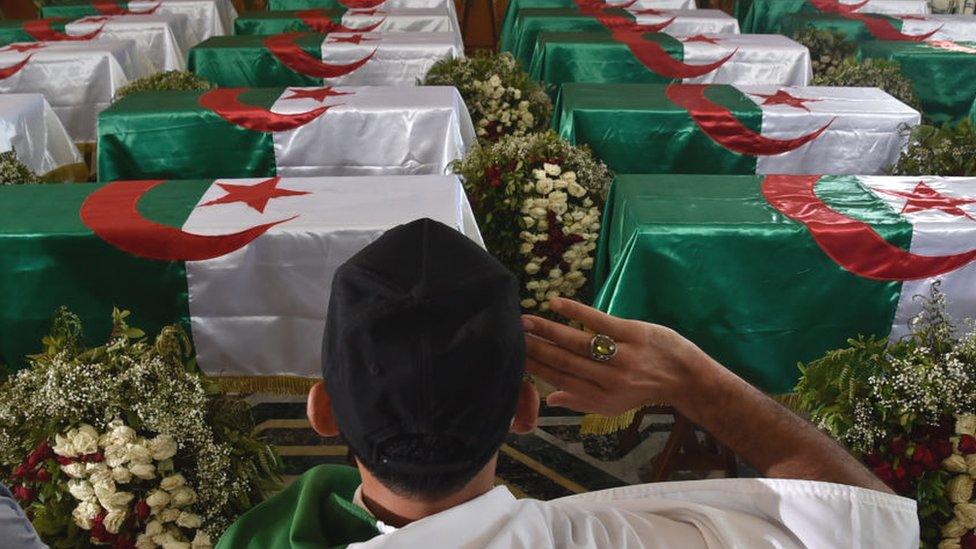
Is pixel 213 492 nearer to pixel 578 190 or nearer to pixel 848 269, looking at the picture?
pixel 578 190

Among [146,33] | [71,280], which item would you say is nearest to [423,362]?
[71,280]

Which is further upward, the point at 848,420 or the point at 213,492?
the point at 848,420

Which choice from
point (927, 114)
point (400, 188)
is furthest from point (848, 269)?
point (927, 114)

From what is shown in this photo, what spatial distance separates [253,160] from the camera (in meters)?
3.57

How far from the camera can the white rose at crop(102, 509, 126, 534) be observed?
1589 mm

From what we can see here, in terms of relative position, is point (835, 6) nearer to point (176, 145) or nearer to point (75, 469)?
point (176, 145)

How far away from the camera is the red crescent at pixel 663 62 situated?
15.6ft

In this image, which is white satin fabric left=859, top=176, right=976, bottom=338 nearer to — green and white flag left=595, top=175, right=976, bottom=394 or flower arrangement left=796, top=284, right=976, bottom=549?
green and white flag left=595, top=175, right=976, bottom=394

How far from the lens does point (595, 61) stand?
4.93 m

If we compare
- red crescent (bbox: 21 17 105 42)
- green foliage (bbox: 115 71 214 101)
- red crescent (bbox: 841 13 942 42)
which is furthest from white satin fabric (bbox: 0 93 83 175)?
red crescent (bbox: 841 13 942 42)

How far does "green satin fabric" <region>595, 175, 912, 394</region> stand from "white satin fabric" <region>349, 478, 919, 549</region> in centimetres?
149

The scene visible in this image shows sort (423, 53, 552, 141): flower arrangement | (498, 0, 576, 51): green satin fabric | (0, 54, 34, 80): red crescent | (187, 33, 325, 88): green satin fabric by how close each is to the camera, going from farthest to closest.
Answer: (498, 0, 576, 51): green satin fabric
(187, 33, 325, 88): green satin fabric
(0, 54, 34, 80): red crescent
(423, 53, 552, 141): flower arrangement

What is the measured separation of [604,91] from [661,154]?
47 cm

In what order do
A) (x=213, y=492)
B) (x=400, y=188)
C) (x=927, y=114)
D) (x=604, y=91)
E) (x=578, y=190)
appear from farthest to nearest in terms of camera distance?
(x=927, y=114), (x=604, y=91), (x=578, y=190), (x=400, y=188), (x=213, y=492)
